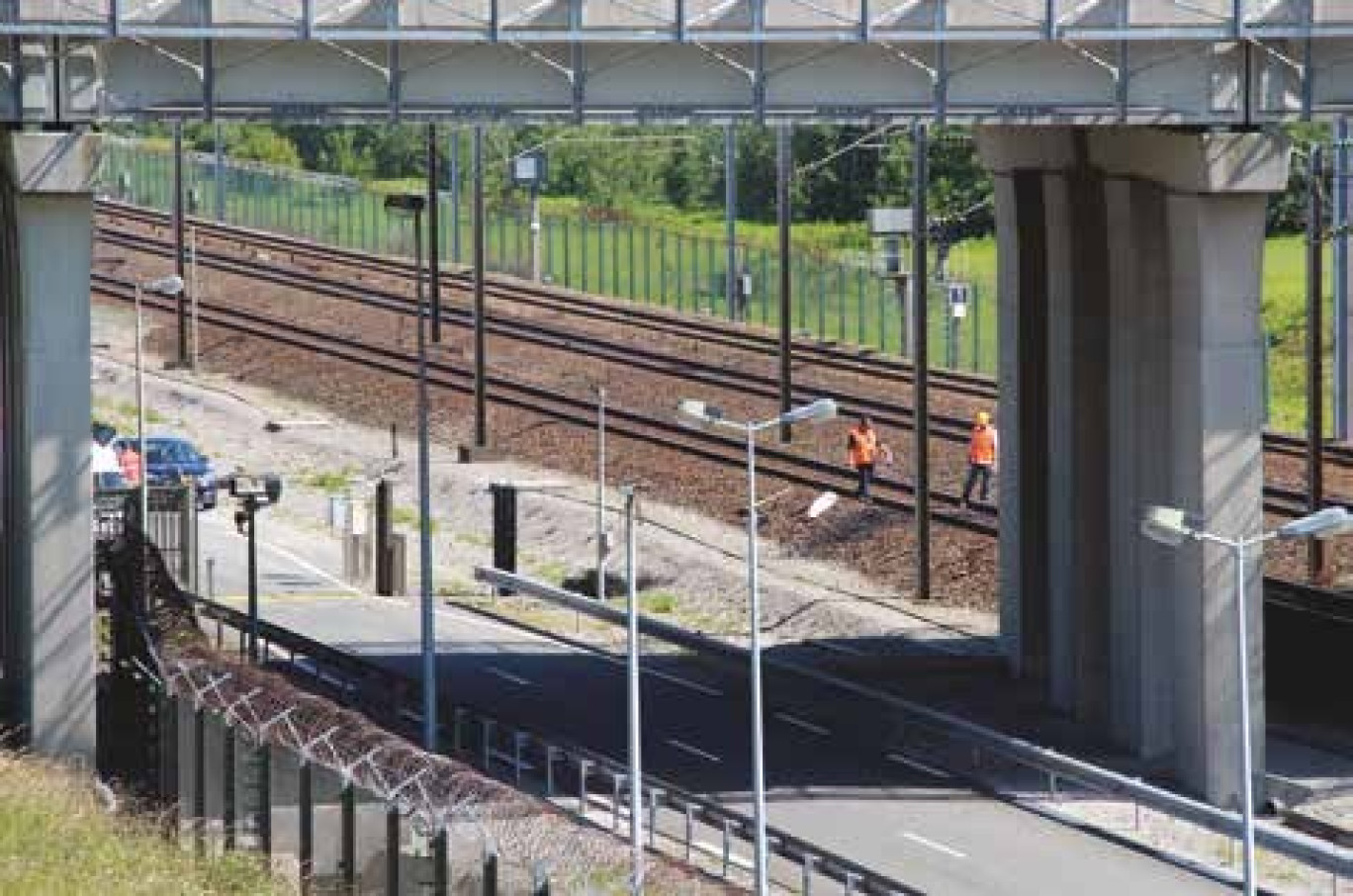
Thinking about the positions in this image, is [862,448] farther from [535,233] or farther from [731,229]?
[535,233]

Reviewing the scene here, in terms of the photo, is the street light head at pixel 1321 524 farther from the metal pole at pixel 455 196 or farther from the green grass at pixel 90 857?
the metal pole at pixel 455 196

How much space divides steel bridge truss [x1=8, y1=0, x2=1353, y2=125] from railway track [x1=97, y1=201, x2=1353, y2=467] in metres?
21.6

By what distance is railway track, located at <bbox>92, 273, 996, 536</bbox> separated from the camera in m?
66.7

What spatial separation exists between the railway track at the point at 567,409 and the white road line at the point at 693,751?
13549 millimetres

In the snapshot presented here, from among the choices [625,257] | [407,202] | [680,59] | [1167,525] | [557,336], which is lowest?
[557,336]

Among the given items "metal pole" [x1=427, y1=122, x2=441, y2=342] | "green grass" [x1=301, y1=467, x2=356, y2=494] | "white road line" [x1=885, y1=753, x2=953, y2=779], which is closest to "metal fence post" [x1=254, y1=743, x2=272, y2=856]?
"white road line" [x1=885, y1=753, x2=953, y2=779]

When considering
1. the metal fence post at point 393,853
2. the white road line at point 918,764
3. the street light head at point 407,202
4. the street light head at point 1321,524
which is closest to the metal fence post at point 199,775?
the metal fence post at point 393,853

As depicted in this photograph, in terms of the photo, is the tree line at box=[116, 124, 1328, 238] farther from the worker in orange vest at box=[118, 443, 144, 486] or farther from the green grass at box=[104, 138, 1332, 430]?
the worker in orange vest at box=[118, 443, 144, 486]

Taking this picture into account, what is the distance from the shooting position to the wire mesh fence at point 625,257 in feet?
306

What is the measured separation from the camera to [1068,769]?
46.4 meters

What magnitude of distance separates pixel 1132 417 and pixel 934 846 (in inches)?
348

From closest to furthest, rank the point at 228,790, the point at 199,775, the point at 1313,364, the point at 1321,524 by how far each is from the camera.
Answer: the point at 1321,524, the point at 228,790, the point at 199,775, the point at 1313,364

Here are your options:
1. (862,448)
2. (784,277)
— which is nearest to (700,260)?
(784,277)

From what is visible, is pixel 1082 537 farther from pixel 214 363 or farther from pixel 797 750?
pixel 214 363
